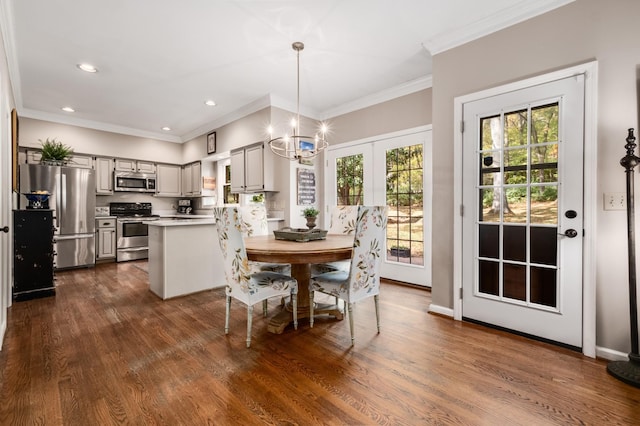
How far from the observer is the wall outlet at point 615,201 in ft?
6.38

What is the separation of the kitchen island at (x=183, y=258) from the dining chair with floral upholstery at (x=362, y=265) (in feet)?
6.08

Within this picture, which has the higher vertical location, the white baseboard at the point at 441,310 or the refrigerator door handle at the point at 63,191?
the refrigerator door handle at the point at 63,191

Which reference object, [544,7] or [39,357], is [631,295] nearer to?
[544,7]

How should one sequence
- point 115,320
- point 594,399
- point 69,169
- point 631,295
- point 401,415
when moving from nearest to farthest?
1. point 401,415
2. point 594,399
3. point 631,295
4. point 115,320
5. point 69,169

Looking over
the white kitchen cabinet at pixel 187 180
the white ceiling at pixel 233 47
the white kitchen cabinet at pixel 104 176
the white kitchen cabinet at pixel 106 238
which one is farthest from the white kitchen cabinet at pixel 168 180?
the white ceiling at pixel 233 47

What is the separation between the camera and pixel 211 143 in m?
5.51

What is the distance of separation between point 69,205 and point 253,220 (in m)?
3.73

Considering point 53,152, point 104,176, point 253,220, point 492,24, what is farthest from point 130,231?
point 492,24

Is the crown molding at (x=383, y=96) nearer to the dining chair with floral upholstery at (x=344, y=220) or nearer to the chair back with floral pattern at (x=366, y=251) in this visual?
the dining chair with floral upholstery at (x=344, y=220)

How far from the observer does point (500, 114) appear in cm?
246

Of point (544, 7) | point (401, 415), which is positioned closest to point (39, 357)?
point (401, 415)

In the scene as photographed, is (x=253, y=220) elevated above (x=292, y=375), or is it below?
above

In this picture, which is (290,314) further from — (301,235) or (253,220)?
(253,220)

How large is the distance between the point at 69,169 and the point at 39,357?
12.9 feet
